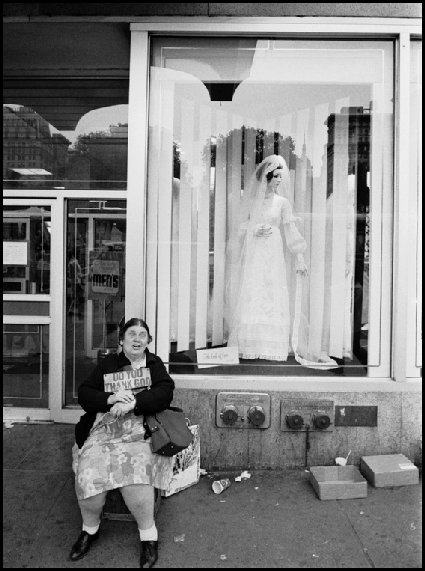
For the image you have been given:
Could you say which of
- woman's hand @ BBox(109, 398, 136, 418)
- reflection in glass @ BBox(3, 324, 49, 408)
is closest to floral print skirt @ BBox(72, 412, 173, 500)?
woman's hand @ BBox(109, 398, 136, 418)

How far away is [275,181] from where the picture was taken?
431 centimetres

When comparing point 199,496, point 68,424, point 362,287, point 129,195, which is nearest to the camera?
point 199,496

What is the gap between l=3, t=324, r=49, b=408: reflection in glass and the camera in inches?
194

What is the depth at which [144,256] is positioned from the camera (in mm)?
3994

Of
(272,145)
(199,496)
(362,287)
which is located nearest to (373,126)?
(272,145)

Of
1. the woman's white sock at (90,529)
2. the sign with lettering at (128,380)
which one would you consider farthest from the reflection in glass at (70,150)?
the woman's white sock at (90,529)

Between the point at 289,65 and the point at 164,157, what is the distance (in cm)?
127

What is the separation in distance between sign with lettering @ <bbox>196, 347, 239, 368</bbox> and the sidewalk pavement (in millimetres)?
864

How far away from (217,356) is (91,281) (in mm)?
1577

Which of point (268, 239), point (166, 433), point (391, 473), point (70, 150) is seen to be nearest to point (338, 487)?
point (391, 473)

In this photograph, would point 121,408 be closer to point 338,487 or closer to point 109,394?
point 109,394

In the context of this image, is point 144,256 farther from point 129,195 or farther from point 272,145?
point 272,145

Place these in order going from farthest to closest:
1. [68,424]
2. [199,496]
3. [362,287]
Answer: [68,424] → [362,287] → [199,496]

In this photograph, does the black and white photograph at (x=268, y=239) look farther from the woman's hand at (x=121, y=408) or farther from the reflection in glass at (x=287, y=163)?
the woman's hand at (x=121, y=408)
